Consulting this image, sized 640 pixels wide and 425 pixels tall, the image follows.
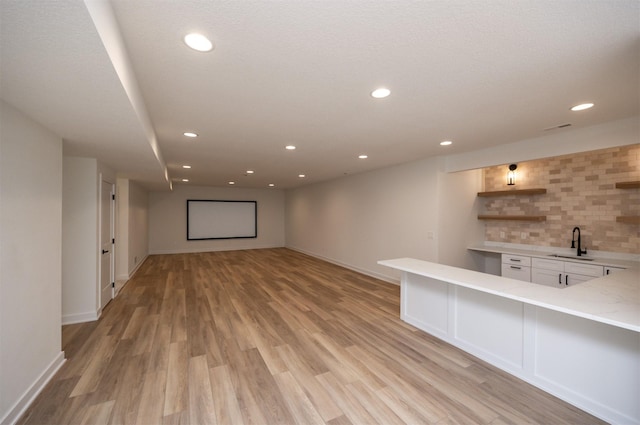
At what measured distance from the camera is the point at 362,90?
6.90 ft

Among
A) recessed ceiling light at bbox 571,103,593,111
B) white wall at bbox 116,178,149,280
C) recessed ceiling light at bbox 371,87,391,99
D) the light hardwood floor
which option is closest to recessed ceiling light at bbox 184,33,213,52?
recessed ceiling light at bbox 371,87,391,99

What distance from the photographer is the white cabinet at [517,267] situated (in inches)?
162

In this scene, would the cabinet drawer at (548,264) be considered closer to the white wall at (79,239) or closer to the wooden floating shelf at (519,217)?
the wooden floating shelf at (519,217)

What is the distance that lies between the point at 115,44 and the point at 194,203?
8.63 metres

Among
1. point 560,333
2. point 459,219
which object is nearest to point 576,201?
point 459,219

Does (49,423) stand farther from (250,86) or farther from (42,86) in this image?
(250,86)

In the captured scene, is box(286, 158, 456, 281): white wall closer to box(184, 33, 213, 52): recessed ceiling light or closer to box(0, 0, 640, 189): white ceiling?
box(0, 0, 640, 189): white ceiling

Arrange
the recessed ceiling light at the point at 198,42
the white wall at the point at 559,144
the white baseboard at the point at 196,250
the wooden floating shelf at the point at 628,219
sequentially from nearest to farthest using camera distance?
the recessed ceiling light at the point at 198,42 → the white wall at the point at 559,144 → the wooden floating shelf at the point at 628,219 → the white baseboard at the point at 196,250

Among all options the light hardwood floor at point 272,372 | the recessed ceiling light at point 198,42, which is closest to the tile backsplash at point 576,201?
the light hardwood floor at point 272,372

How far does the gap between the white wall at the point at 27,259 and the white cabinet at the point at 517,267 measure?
5895 millimetres

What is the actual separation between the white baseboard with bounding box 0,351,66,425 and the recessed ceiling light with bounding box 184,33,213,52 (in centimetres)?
272

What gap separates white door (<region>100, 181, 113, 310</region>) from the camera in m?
3.73

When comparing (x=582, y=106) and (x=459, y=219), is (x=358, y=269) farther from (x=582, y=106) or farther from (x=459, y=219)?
(x=582, y=106)

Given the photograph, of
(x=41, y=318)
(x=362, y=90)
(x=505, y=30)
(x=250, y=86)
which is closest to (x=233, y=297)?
(x=41, y=318)
